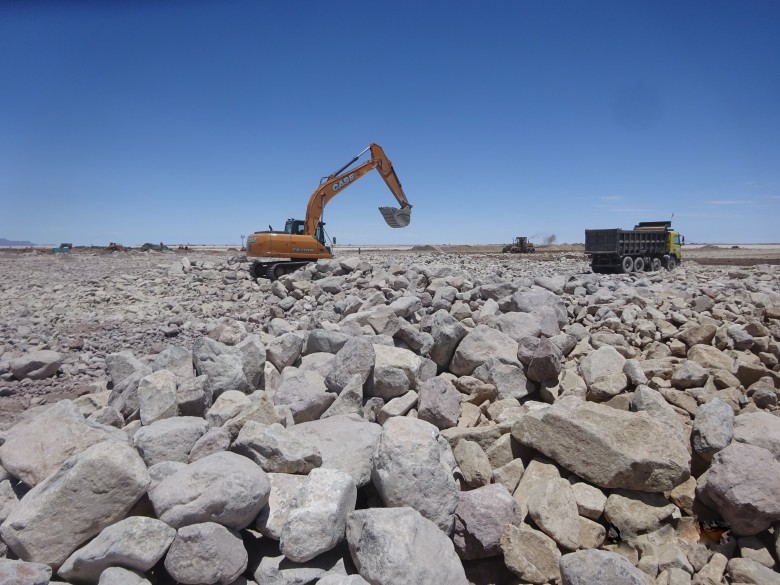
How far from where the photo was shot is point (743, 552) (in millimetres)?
3311

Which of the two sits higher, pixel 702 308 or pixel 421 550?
pixel 702 308

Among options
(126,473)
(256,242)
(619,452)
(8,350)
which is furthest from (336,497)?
(256,242)

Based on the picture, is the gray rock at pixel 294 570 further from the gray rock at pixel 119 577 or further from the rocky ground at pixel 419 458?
the gray rock at pixel 119 577

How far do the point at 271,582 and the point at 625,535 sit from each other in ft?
7.94

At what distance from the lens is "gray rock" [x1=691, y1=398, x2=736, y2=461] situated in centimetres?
385

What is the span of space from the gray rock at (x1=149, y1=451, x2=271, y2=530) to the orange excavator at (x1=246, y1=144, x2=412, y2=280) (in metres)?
11.7

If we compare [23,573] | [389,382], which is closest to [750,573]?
[389,382]

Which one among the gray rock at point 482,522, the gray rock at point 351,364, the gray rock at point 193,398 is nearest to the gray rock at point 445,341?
the gray rock at point 351,364

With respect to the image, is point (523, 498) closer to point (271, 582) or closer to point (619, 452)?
point (619, 452)

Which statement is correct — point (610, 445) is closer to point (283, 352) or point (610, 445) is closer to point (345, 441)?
point (345, 441)

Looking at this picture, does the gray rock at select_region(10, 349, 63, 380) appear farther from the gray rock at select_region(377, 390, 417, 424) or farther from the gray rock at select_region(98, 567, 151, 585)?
the gray rock at select_region(98, 567, 151, 585)

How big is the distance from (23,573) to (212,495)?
0.91 metres

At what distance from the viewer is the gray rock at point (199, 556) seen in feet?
8.07

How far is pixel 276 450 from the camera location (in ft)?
10.3
